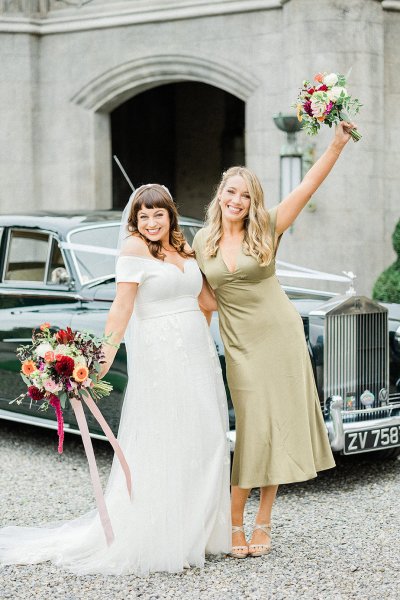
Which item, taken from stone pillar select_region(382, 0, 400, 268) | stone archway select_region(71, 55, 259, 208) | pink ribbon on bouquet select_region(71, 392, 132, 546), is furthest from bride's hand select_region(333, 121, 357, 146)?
stone archway select_region(71, 55, 259, 208)

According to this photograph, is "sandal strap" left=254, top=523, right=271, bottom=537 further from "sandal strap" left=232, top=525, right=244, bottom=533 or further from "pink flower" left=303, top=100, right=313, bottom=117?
"pink flower" left=303, top=100, right=313, bottom=117

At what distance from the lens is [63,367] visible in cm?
347

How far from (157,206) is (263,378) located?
0.88m

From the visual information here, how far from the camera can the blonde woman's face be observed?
379cm

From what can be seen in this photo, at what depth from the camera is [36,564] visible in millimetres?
3834

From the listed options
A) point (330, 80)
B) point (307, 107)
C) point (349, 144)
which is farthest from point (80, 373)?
point (349, 144)

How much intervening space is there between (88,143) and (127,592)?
9.20 metres

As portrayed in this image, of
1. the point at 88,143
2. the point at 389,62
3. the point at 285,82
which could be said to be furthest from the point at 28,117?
the point at 389,62

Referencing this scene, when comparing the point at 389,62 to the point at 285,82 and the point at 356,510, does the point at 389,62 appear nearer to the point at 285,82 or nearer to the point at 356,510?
the point at 285,82

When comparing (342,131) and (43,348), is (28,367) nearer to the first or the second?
(43,348)

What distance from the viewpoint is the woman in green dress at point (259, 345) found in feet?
12.4

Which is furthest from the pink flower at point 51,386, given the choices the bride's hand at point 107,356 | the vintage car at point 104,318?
the vintage car at point 104,318

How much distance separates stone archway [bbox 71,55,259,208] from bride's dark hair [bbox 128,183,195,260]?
23.8ft

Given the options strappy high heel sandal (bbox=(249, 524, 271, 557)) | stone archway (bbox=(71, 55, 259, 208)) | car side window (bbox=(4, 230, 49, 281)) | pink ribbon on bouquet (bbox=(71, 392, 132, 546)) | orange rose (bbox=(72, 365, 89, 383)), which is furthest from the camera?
stone archway (bbox=(71, 55, 259, 208))
